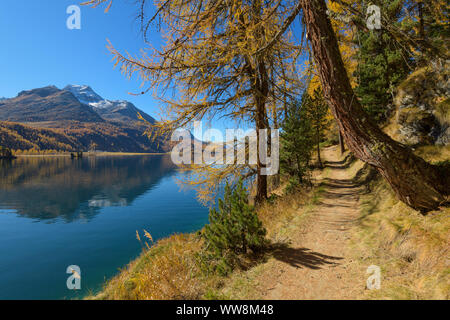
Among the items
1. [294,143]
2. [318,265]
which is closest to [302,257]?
[318,265]

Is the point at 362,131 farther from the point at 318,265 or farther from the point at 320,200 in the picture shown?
the point at 320,200

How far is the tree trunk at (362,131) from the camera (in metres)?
4.06

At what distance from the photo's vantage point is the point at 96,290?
29.4 feet

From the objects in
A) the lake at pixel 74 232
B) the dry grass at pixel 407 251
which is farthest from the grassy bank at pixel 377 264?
the lake at pixel 74 232

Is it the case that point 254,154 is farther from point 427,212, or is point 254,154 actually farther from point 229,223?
point 427,212

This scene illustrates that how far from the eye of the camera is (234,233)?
4.57m

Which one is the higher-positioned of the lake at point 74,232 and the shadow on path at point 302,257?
the shadow on path at point 302,257

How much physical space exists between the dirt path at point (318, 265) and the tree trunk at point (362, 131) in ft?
A: 6.27

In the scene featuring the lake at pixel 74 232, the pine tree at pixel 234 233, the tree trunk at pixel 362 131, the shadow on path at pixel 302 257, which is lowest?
the lake at pixel 74 232

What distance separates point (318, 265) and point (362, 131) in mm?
2900

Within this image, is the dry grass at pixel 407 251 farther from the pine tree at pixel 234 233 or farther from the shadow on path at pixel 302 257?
the pine tree at pixel 234 233
